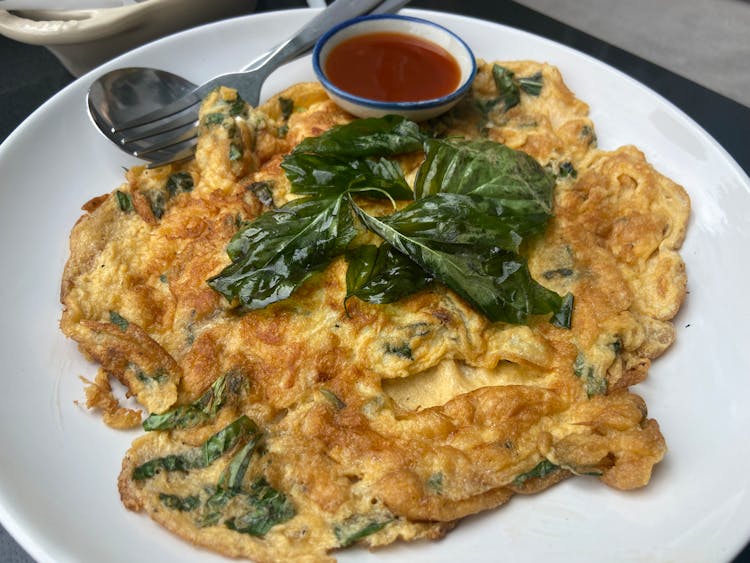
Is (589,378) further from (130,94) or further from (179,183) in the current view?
(130,94)

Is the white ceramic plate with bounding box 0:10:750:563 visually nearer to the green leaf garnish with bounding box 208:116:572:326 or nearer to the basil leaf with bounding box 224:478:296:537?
the basil leaf with bounding box 224:478:296:537

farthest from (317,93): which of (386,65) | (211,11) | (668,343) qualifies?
(668,343)

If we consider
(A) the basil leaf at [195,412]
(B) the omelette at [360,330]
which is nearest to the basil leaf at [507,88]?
(B) the omelette at [360,330]

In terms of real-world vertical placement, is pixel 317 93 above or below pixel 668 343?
above

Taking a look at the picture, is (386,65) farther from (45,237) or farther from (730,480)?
(730,480)

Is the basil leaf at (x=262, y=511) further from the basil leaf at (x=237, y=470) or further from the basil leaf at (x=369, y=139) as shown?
the basil leaf at (x=369, y=139)

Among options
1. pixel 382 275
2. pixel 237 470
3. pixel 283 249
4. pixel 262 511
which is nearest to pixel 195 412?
pixel 237 470
